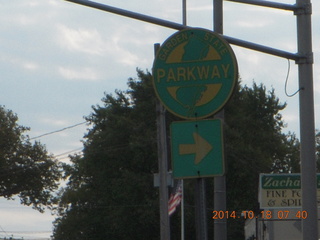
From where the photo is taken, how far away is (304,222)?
1034cm

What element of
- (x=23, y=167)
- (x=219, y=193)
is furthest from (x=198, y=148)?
(x=23, y=167)

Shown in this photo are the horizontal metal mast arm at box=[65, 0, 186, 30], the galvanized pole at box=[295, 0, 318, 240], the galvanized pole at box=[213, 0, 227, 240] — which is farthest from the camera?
the galvanized pole at box=[213, 0, 227, 240]

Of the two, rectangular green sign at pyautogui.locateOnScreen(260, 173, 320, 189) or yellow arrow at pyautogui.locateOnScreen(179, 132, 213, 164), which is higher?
rectangular green sign at pyautogui.locateOnScreen(260, 173, 320, 189)

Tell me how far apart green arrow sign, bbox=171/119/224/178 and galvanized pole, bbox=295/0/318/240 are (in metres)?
3.47

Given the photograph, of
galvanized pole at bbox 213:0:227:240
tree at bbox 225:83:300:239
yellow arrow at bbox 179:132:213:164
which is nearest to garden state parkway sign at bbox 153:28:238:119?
yellow arrow at bbox 179:132:213:164

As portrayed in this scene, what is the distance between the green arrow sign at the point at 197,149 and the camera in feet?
23.4

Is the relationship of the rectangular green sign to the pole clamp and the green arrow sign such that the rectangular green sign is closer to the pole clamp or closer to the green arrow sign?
the pole clamp

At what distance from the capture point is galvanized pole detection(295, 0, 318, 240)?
10320 millimetres

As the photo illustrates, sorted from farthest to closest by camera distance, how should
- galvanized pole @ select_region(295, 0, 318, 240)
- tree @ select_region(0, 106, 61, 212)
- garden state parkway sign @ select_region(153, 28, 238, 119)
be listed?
1. tree @ select_region(0, 106, 61, 212)
2. galvanized pole @ select_region(295, 0, 318, 240)
3. garden state parkway sign @ select_region(153, 28, 238, 119)

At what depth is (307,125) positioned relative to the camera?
10523 mm

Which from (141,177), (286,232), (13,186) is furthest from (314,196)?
(13,186)

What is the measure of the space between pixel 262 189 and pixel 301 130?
10409 mm

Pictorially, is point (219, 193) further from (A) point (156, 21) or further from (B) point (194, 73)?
(B) point (194, 73)

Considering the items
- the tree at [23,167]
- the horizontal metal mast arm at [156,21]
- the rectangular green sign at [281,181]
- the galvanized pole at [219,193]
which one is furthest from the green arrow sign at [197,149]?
the tree at [23,167]
